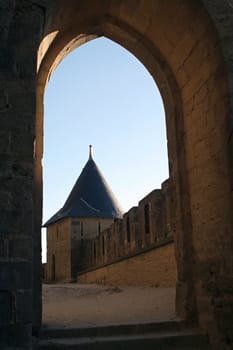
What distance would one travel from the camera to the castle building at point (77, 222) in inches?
998

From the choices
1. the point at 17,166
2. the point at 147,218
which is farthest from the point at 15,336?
the point at 147,218

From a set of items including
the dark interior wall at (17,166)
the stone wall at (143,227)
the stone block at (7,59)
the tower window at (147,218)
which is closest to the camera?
the dark interior wall at (17,166)

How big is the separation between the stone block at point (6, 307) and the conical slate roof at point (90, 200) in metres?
22.8

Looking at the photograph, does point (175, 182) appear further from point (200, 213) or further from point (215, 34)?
point (215, 34)

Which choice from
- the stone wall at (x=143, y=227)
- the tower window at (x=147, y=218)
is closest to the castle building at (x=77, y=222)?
the stone wall at (x=143, y=227)

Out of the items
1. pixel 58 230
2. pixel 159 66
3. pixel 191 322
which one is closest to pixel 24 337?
pixel 191 322

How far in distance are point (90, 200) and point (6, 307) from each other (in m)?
24.2

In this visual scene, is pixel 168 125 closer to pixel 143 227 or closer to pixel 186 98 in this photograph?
pixel 186 98

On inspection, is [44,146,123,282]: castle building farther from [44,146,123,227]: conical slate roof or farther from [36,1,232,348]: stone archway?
[36,1,232,348]: stone archway

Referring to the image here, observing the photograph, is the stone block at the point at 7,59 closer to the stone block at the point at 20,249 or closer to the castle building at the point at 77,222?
the stone block at the point at 20,249

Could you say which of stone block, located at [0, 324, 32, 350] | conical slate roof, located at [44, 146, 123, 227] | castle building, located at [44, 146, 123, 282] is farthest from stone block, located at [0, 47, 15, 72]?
conical slate roof, located at [44, 146, 123, 227]

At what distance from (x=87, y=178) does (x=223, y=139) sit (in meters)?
24.9

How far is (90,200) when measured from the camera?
27.3 m

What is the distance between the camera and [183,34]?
4.83 metres
